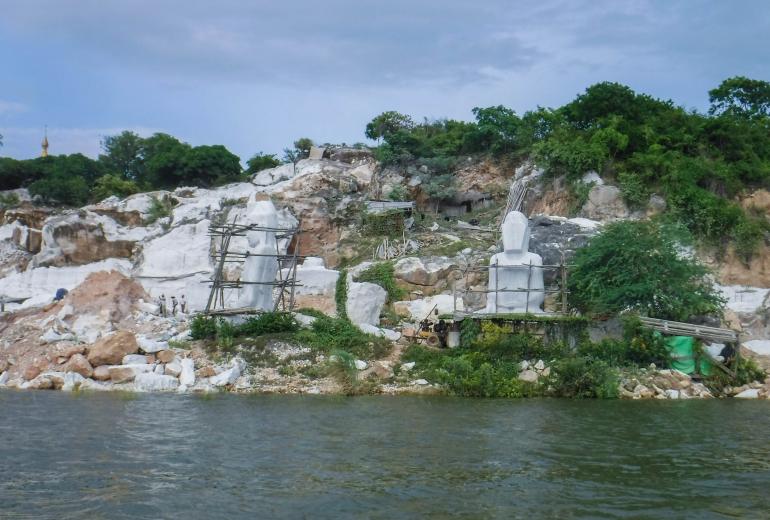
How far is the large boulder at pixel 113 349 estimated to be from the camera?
19062mm

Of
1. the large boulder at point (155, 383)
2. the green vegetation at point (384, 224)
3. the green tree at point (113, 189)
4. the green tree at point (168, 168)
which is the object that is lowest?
the large boulder at point (155, 383)

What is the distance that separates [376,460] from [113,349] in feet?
33.9

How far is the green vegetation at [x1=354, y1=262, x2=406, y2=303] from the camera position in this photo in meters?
26.2

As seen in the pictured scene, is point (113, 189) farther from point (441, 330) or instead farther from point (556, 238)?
point (441, 330)

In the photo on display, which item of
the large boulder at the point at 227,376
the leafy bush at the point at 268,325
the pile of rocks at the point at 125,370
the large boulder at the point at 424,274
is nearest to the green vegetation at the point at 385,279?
the large boulder at the point at 424,274

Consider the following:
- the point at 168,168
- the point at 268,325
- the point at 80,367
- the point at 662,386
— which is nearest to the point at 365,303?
the point at 268,325

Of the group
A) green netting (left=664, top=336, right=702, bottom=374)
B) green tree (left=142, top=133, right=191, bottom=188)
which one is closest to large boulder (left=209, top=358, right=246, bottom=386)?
green netting (left=664, top=336, right=702, bottom=374)

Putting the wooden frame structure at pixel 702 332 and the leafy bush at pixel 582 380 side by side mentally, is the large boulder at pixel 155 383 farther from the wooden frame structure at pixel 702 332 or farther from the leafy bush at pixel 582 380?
the wooden frame structure at pixel 702 332

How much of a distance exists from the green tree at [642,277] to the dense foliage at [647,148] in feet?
22.9

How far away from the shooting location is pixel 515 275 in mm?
22156

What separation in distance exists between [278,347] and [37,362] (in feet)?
18.6

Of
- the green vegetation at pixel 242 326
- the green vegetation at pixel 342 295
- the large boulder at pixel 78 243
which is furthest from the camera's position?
the large boulder at pixel 78 243

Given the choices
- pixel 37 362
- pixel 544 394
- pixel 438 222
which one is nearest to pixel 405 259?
pixel 438 222

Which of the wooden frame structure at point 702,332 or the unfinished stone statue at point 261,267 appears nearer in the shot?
the wooden frame structure at point 702,332
